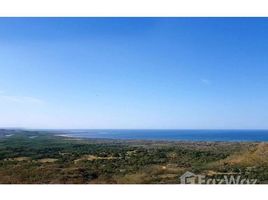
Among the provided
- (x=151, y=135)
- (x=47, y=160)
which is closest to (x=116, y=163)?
(x=47, y=160)

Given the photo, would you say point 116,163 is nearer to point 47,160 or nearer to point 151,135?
point 47,160

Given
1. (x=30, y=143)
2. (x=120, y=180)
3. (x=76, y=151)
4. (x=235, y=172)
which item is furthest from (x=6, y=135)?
(x=235, y=172)

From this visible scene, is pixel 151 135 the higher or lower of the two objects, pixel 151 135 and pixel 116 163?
the higher
